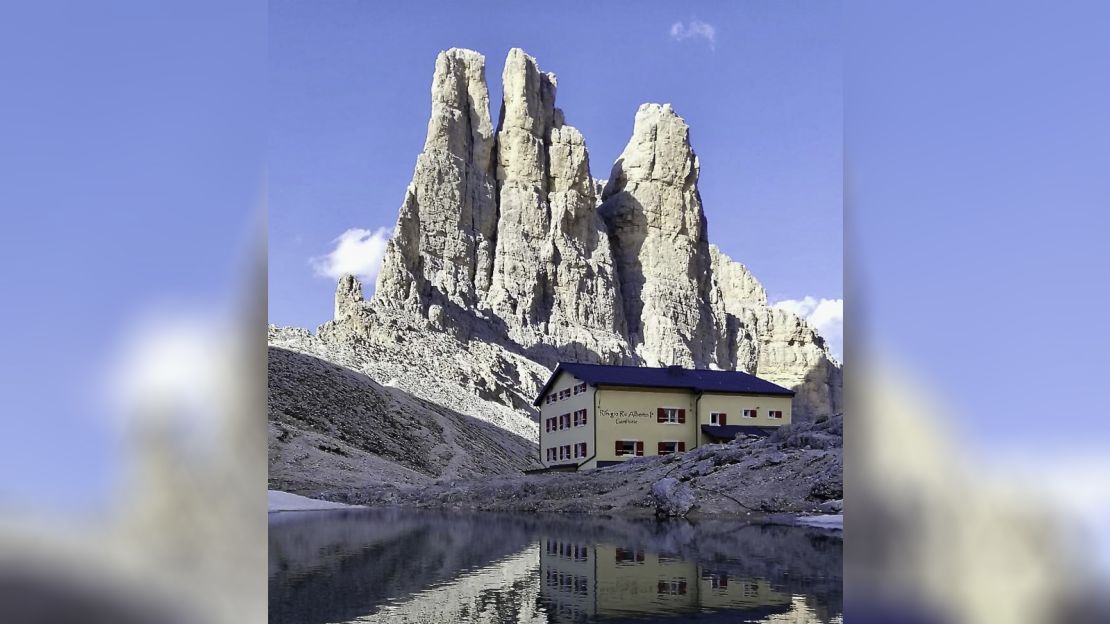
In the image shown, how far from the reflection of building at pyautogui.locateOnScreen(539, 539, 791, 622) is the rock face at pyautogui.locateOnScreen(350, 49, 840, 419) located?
297ft

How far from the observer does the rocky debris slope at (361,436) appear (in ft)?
152

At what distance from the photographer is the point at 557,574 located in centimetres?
1138

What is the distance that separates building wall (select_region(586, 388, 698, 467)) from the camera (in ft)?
136

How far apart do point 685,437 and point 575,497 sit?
46.2 ft

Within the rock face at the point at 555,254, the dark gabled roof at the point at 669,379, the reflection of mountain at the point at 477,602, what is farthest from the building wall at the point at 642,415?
the rock face at the point at 555,254

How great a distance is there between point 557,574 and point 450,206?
385ft

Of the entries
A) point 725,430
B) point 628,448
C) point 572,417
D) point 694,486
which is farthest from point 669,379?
point 694,486

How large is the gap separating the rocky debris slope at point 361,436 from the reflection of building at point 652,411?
992cm

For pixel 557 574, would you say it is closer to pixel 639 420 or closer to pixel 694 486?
pixel 694 486

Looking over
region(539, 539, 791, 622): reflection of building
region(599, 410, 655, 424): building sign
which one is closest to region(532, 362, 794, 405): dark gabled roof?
region(599, 410, 655, 424): building sign
